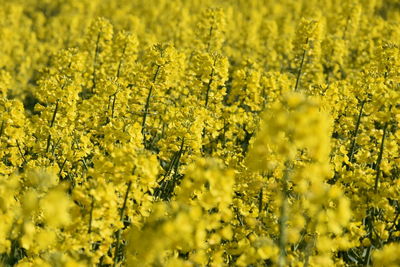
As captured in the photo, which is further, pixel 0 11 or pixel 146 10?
pixel 146 10

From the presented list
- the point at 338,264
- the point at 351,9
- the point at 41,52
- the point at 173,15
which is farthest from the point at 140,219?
the point at 173,15

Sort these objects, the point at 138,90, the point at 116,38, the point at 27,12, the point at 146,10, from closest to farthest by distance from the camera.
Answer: the point at 138,90 < the point at 116,38 < the point at 146,10 < the point at 27,12

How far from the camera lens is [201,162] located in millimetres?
3842

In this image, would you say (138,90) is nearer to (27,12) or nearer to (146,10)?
(146,10)

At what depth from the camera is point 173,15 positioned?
18703 mm

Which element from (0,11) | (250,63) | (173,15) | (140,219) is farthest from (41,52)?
(140,219)

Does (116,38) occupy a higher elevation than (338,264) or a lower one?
higher

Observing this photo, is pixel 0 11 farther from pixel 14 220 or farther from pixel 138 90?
pixel 14 220

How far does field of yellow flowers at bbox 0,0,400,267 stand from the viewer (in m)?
3.65

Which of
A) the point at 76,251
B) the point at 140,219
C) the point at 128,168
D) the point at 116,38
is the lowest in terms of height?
the point at 76,251

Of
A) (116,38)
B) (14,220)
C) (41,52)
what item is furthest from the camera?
(41,52)

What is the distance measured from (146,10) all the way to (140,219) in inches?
729

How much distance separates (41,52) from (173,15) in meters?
5.44

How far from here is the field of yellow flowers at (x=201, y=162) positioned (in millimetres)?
3652
